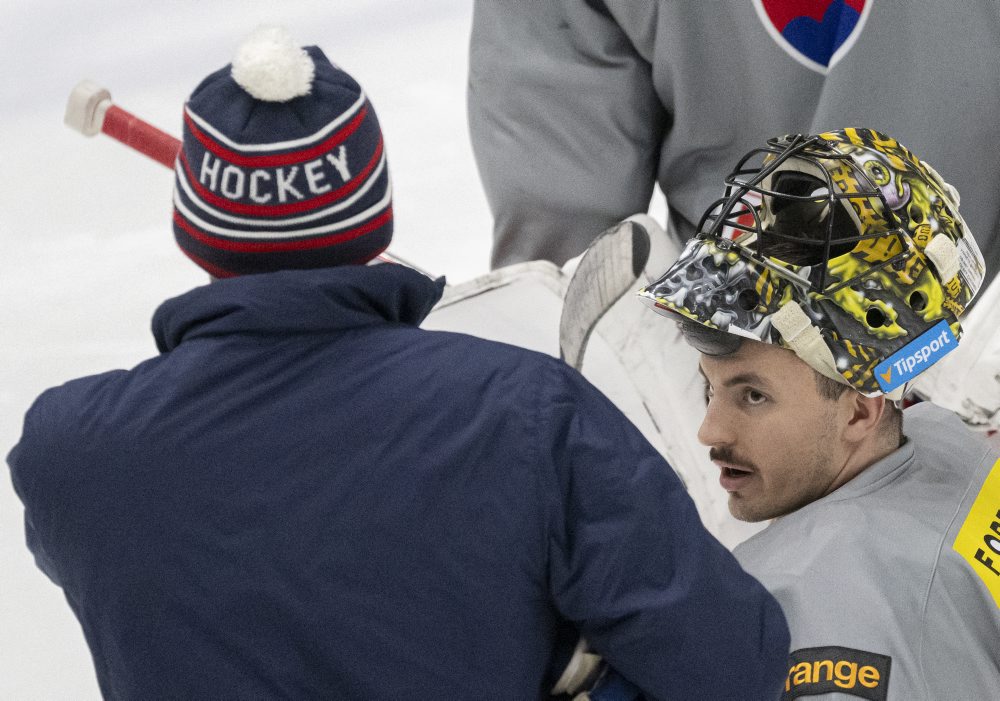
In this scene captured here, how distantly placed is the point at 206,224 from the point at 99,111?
143 centimetres

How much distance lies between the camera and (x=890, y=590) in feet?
3.64

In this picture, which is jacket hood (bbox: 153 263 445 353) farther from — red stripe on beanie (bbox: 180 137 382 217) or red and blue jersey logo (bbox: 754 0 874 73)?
red and blue jersey logo (bbox: 754 0 874 73)

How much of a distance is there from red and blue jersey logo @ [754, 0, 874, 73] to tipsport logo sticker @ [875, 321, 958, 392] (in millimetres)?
523

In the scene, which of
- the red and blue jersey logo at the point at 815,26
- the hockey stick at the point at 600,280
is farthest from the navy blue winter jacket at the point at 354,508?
the red and blue jersey logo at the point at 815,26

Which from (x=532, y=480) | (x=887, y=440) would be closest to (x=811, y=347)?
(x=887, y=440)

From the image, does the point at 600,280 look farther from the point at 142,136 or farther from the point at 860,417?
the point at 142,136

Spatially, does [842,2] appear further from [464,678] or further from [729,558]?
[464,678]

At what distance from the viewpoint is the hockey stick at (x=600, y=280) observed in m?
1.50

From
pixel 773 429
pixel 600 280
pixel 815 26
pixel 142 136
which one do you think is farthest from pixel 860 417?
pixel 142 136

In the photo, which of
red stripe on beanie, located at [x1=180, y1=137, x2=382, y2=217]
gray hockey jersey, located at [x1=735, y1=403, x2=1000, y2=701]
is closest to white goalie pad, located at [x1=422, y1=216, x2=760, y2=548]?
gray hockey jersey, located at [x1=735, y1=403, x2=1000, y2=701]

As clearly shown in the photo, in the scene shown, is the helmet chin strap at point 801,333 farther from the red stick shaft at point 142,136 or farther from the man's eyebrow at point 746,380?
the red stick shaft at point 142,136

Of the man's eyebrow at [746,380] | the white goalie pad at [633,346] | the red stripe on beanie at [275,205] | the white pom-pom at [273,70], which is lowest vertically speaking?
the white goalie pad at [633,346]

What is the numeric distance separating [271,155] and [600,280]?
697 mm

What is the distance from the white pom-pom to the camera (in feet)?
2.88
